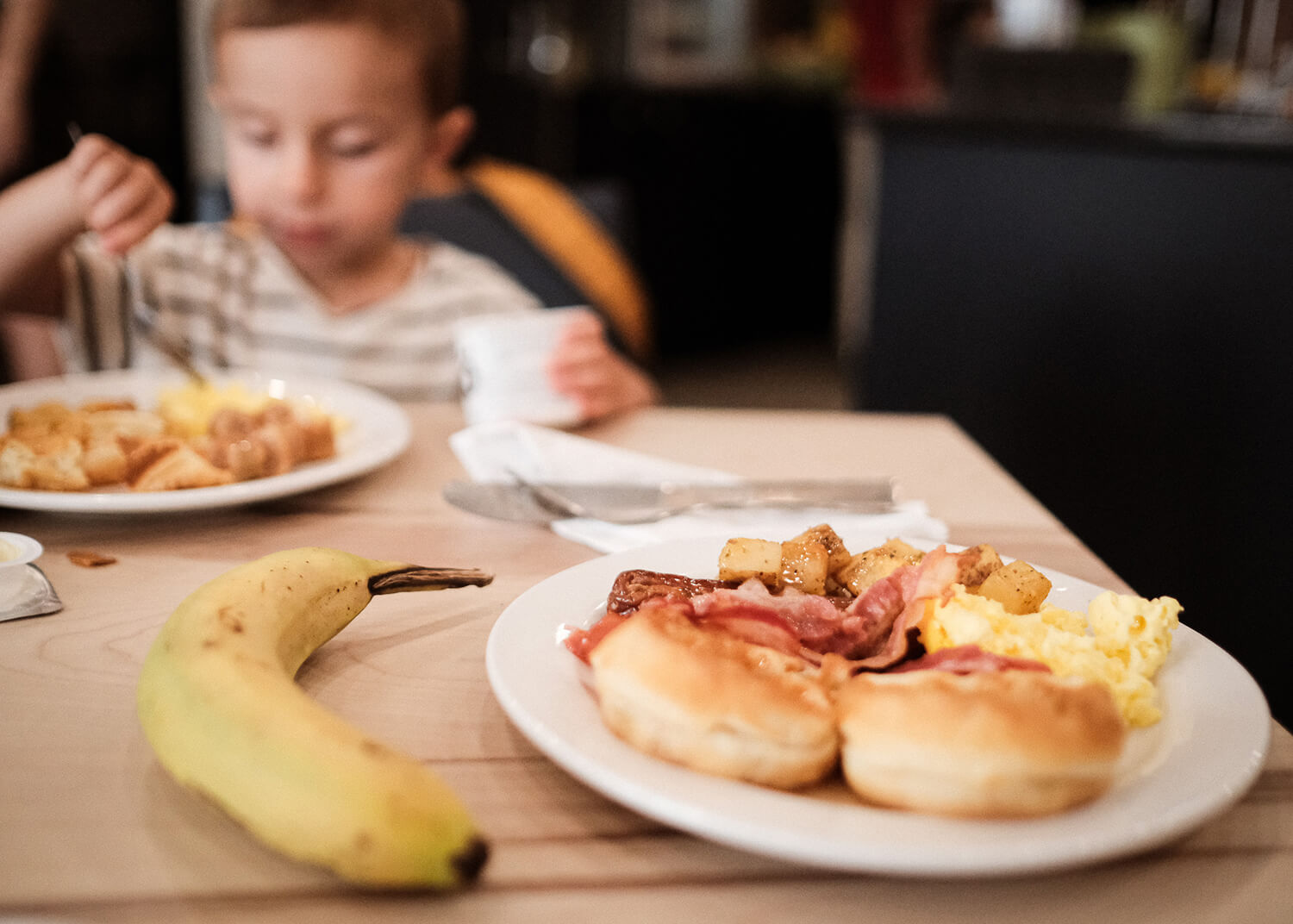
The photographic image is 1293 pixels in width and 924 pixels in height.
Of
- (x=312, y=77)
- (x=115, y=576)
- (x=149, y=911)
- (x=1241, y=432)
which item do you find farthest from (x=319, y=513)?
(x=1241, y=432)

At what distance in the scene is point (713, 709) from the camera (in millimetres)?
486

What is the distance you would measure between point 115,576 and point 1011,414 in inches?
95.2

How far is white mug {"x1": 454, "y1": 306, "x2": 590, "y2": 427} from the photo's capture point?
1213 mm

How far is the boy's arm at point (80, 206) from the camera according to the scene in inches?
45.0

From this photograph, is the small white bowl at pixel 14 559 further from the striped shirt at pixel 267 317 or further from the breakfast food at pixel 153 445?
the striped shirt at pixel 267 317

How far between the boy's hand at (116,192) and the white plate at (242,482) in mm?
172

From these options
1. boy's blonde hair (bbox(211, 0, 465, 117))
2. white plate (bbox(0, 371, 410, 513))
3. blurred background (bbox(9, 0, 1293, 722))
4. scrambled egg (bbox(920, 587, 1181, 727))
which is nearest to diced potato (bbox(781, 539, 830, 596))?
A: scrambled egg (bbox(920, 587, 1181, 727))

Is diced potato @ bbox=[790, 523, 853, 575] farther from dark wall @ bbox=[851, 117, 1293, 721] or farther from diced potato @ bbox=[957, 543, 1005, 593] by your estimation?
dark wall @ bbox=[851, 117, 1293, 721]

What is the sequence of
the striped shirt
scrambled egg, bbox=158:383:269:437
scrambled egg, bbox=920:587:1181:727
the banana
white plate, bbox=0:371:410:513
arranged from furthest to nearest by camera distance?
the striped shirt
scrambled egg, bbox=158:383:269:437
white plate, bbox=0:371:410:513
scrambled egg, bbox=920:587:1181:727
the banana

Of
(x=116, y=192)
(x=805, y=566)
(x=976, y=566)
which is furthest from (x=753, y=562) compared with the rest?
(x=116, y=192)

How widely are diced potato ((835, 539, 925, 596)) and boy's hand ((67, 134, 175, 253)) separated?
0.94 metres

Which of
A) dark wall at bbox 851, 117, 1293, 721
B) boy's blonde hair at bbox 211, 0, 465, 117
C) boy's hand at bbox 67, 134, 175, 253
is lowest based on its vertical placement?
dark wall at bbox 851, 117, 1293, 721

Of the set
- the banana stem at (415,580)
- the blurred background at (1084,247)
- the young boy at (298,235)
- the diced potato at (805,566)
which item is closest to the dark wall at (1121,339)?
the blurred background at (1084,247)

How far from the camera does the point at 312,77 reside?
4.72ft
